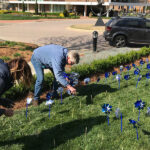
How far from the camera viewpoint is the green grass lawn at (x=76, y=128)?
332 centimetres

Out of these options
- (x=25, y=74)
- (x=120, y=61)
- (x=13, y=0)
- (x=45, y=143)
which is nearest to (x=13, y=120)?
(x=45, y=143)

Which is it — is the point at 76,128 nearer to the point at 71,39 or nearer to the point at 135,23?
the point at 135,23

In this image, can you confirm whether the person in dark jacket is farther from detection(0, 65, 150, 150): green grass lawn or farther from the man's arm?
detection(0, 65, 150, 150): green grass lawn

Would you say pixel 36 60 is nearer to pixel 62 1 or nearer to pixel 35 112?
pixel 35 112

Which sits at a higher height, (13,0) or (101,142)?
(13,0)

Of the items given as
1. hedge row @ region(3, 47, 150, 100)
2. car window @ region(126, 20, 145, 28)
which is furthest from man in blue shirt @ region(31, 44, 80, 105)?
car window @ region(126, 20, 145, 28)

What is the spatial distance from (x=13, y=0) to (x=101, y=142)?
62.0 metres

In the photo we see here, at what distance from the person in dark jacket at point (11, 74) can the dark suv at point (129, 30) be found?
379 inches

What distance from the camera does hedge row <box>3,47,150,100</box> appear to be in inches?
198

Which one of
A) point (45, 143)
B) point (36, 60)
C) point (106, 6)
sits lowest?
point (45, 143)

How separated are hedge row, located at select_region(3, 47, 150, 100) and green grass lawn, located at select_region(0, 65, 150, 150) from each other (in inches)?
30.0

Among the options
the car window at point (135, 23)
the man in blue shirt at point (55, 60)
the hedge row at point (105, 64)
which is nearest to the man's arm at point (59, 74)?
the man in blue shirt at point (55, 60)

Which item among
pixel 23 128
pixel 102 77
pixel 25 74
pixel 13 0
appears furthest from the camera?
pixel 13 0

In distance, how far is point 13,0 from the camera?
5803cm
